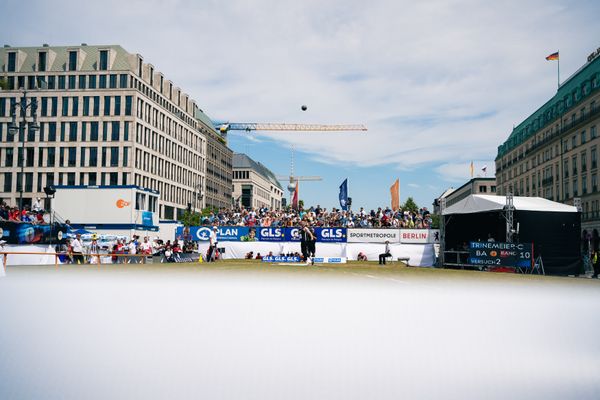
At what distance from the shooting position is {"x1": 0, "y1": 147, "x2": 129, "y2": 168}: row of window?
8112 cm

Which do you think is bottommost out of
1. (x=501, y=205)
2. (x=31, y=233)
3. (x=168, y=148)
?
(x=31, y=233)

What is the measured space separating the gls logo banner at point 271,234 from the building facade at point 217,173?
267ft

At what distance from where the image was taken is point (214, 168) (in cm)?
12569

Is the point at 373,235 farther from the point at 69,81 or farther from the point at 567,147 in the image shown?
the point at 69,81

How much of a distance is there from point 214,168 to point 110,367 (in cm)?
12224

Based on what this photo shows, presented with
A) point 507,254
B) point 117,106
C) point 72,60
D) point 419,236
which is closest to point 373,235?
point 419,236

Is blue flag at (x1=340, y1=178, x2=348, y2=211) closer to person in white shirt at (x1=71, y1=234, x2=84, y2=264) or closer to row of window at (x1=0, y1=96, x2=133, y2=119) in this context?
person in white shirt at (x1=71, y1=234, x2=84, y2=264)

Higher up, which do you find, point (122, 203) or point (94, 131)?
point (94, 131)

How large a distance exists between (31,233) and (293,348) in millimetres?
27458

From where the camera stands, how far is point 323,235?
39156 mm

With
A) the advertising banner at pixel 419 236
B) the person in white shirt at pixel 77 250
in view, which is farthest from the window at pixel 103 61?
the advertising banner at pixel 419 236

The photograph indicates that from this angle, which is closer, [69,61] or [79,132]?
[79,132]

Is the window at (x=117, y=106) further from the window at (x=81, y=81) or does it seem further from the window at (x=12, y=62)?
the window at (x=12, y=62)

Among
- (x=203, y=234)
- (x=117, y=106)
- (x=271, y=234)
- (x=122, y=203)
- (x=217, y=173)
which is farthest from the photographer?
(x=217, y=173)
